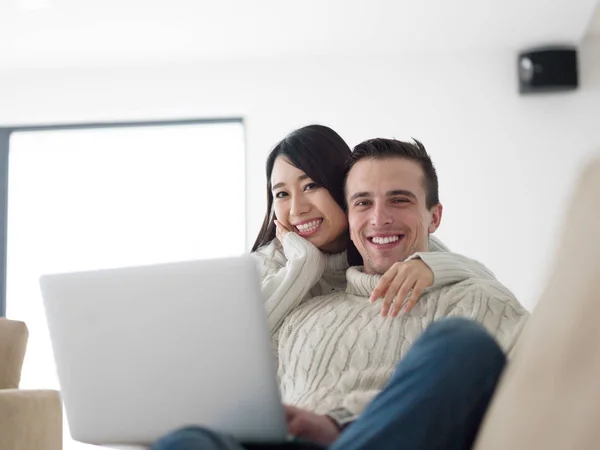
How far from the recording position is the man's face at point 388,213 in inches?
76.4

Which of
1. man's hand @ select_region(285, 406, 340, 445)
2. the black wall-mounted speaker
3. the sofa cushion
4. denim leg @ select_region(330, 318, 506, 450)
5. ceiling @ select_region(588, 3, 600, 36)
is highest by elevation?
ceiling @ select_region(588, 3, 600, 36)

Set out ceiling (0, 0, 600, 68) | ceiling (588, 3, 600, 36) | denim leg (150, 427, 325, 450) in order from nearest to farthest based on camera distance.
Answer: denim leg (150, 427, 325, 450) → ceiling (0, 0, 600, 68) → ceiling (588, 3, 600, 36)

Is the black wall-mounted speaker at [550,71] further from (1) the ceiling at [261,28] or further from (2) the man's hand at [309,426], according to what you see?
(2) the man's hand at [309,426]

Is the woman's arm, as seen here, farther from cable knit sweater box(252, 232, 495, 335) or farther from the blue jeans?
the blue jeans

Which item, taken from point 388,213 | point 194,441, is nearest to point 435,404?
point 194,441

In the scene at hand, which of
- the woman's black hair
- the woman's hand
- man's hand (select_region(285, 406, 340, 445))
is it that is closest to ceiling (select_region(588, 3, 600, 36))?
the woman's black hair

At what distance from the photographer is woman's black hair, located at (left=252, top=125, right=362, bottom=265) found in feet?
7.12

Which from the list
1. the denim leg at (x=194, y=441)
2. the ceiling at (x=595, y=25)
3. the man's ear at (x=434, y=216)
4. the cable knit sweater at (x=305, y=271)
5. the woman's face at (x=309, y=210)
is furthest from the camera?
the ceiling at (x=595, y=25)

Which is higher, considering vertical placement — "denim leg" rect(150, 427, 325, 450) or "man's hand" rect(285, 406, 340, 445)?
"denim leg" rect(150, 427, 325, 450)

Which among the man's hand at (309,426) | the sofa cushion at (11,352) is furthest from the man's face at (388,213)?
the sofa cushion at (11,352)

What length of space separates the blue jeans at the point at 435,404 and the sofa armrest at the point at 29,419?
149cm

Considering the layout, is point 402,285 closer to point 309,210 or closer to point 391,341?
point 391,341

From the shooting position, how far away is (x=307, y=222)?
85.9 inches

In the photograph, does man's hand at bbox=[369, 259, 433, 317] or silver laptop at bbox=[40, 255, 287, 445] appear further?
man's hand at bbox=[369, 259, 433, 317]
